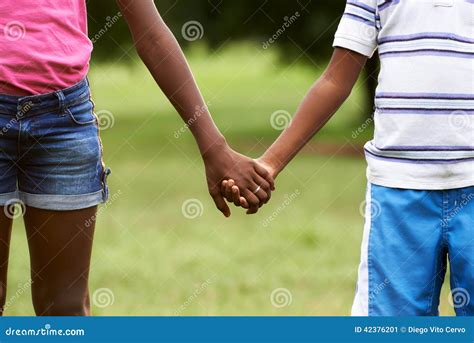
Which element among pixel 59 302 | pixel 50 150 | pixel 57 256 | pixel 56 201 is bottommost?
pixel 59 302

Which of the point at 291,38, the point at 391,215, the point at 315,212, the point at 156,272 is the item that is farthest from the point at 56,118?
the point at 291,38

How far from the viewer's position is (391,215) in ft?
9.68

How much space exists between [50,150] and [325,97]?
87 cm

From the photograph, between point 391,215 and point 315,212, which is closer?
point 391,215

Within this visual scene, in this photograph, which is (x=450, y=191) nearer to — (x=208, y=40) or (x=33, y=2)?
(x=33, y=2)

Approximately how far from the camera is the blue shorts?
9.53 feet

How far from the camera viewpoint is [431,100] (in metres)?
2.94

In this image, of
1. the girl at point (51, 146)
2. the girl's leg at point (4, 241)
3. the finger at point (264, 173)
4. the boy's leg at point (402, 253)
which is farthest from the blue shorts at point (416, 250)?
the girl's leg at point (4, 241)

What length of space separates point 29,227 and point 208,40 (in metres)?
15.1

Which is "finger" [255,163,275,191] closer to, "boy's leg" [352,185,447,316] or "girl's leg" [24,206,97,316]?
"boy's leg" [352,185,447,316]

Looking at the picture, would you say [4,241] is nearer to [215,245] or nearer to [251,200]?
[251,200]

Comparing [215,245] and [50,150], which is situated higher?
[50,150]

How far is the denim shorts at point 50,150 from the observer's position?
2.81m

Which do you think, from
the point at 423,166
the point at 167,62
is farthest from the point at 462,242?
the point at 167,62
